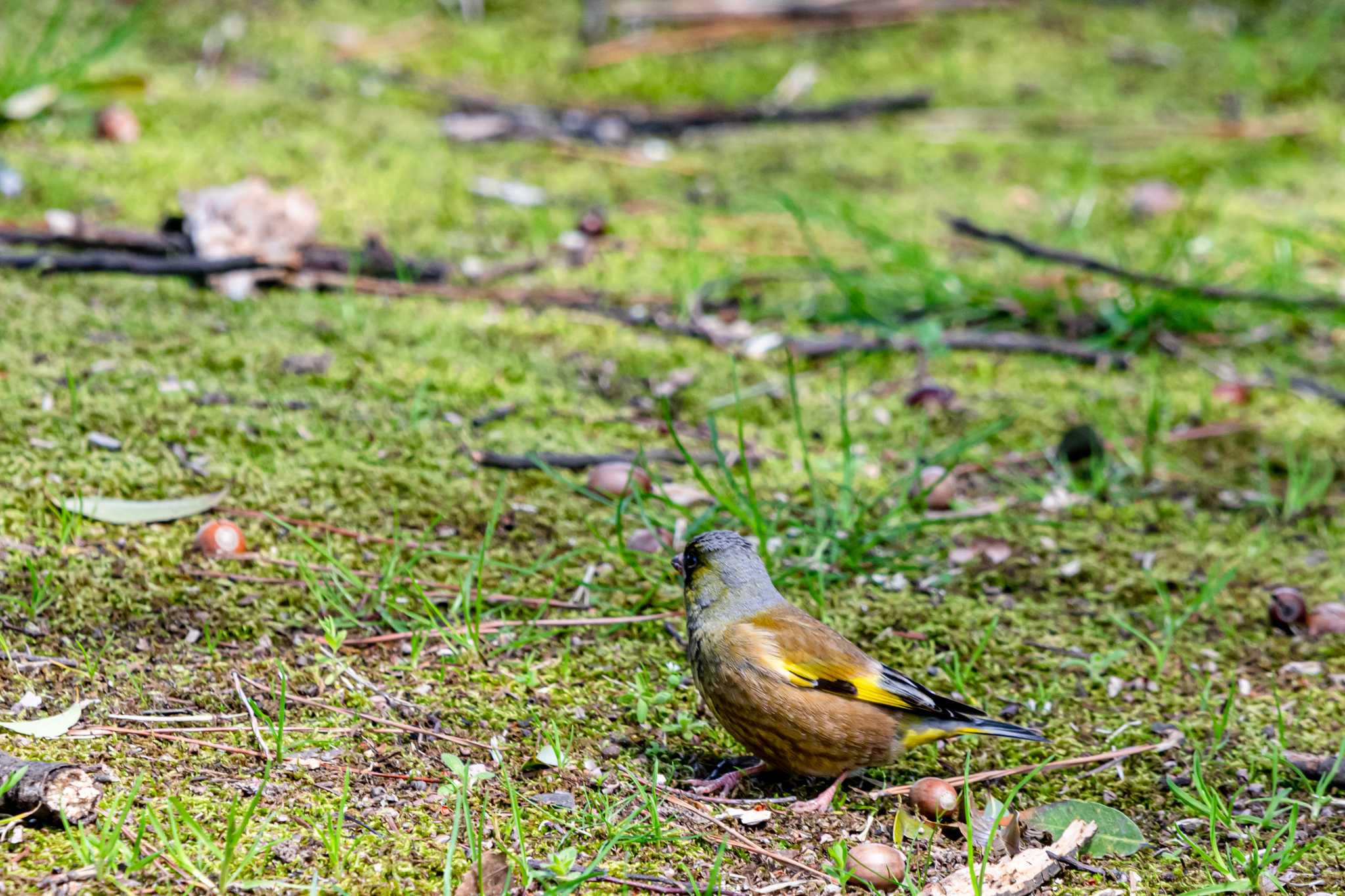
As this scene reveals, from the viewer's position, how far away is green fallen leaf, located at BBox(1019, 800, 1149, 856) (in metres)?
2.30

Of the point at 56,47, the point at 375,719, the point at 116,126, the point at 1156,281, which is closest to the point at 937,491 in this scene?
the point at 1156,281

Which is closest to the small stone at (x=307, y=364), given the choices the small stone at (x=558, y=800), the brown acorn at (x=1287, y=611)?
the small stone at (x=558, y=800)

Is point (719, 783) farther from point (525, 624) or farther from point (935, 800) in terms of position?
point (525, 624)

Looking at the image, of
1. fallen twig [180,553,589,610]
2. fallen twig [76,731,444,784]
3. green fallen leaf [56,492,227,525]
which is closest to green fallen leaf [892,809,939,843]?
fallen twig [76,731,444,784]

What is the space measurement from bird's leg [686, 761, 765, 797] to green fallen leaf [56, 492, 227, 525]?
4.59 feet

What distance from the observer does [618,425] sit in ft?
12.6

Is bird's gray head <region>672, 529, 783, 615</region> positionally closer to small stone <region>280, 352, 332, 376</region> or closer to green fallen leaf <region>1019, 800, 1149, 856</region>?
green fallen leaf <region>1019, 800, 1149, 856</region>

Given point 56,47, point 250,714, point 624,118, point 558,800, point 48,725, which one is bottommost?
point 558,800

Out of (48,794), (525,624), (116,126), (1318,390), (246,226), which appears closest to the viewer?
(48,794)

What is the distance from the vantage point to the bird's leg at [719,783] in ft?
7.98

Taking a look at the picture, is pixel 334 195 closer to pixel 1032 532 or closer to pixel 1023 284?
pixel 1023 284

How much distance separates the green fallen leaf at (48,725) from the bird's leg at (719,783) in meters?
1.14

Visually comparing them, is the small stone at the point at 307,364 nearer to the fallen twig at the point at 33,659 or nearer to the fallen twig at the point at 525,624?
the fallen twig at the point at 525,624

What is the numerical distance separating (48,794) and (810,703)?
1347 mm
